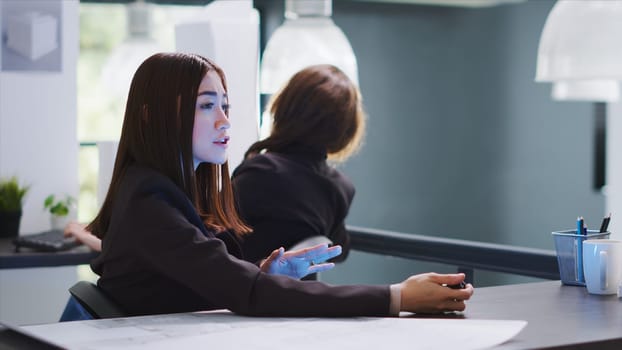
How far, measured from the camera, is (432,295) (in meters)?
1.84

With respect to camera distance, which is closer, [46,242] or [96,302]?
[96,302]

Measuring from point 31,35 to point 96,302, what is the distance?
6.47 ft

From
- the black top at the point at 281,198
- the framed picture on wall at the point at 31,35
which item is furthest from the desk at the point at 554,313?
the framed picture on wall at the point at 31,35

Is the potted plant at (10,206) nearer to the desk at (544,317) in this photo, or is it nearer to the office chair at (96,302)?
the office chair at (96,302)

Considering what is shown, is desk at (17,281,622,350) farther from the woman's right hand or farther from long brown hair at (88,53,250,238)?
long brown hair at (88,53,250,238)

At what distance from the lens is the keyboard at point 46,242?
132 inches

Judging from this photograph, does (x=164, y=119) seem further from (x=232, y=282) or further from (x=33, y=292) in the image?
(x=33, y=292)

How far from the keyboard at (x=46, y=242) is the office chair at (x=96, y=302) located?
140 centimetres

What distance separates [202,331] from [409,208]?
20.3 feet

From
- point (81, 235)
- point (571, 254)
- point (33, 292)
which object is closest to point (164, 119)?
point (571, 254)

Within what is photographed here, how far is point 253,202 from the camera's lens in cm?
301

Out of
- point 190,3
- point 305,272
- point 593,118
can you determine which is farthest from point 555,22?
point 593,118

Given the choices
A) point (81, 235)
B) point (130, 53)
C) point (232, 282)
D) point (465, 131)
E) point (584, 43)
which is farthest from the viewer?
point (465, 131)

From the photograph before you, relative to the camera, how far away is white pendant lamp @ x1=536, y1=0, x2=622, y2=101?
7.63ft
